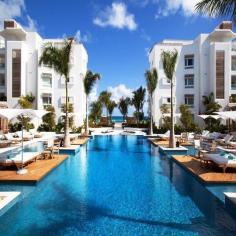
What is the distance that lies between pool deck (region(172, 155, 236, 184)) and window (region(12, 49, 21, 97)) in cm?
2857

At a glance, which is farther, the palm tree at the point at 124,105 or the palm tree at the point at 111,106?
the palm tree at the point at 124,105

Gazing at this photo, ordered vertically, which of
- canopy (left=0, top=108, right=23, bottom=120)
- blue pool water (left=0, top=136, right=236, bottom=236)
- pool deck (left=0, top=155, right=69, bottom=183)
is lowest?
blue pool water (left=0, top=136, right=236, bottom=236)

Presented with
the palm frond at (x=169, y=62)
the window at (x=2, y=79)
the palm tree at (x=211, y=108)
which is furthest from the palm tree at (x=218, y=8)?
the window at (x=2, y=79)

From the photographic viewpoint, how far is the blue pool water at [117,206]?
705cm

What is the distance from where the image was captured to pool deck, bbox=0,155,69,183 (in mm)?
10867

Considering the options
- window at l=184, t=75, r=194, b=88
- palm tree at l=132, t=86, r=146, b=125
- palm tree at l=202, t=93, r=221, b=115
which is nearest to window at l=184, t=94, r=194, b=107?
window at l=184, t=75, r=194, b=88

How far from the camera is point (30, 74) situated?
131 ft

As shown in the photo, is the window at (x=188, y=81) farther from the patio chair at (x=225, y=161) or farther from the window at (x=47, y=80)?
the patio chair at (x=225, y=161)

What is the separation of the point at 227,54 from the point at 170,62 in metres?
20.0

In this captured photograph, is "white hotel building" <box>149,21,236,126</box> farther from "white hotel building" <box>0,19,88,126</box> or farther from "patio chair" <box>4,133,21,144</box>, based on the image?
"patio chair" <box>4,133,21,144</box>

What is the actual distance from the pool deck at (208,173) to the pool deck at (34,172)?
6.21 m

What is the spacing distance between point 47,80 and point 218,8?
36316 millimetres

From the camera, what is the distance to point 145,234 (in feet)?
22.2

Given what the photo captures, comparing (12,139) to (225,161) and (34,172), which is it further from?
(225,161)
